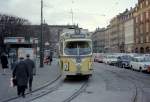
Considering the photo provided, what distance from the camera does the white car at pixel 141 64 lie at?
41.1m

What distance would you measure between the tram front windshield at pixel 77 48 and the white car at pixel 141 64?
12786mm

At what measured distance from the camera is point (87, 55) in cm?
2888

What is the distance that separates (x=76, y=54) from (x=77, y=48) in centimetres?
52

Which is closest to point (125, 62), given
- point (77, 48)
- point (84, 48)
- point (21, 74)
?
point (84, 48)

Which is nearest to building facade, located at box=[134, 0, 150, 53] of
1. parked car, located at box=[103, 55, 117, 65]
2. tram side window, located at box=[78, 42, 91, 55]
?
parked car, located at box=[103, 55, 117, 65]

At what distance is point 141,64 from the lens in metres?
42.4

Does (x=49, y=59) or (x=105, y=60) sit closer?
(x=49, y=59)

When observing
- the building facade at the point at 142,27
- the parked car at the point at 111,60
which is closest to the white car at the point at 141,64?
the parked car at the point at 111,60

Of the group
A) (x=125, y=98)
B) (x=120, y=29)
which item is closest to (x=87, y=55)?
(x=125, y=98)

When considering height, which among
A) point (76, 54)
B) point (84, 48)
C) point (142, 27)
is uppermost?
point (142, 27)

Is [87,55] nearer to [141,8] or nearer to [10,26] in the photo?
[10,26]

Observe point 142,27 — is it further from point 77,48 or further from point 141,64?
point 77,48

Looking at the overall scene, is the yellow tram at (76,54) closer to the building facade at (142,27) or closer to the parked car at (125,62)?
the parked car at (125,62)

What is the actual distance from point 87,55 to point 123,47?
120452 millimetres
